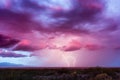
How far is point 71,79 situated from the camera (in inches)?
1004

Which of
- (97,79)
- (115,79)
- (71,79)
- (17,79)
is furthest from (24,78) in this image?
(115,79)

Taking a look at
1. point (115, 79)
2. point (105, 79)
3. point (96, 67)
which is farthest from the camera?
point (96, 67)

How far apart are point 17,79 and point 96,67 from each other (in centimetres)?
1544

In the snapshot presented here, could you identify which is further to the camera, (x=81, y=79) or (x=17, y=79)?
(x=81, y=79)

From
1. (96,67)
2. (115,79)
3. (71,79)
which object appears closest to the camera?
(71,79)

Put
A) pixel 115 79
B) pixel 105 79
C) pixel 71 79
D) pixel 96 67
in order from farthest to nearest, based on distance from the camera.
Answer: pixel 96 67
pixel 115 79
pixel 71 79
pixel 105 79

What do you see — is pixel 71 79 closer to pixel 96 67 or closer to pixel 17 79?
pixel 17 79

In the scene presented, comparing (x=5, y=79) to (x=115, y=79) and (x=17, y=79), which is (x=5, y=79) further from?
(x=115, y=79)

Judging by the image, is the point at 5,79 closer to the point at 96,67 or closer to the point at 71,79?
the point at 71,79

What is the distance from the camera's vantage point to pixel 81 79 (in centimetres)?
2589

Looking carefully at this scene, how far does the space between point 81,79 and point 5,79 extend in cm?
686

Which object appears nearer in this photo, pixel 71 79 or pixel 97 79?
pixel 97 79

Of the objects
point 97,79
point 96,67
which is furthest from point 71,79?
point 96,67

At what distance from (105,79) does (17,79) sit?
707 cm
